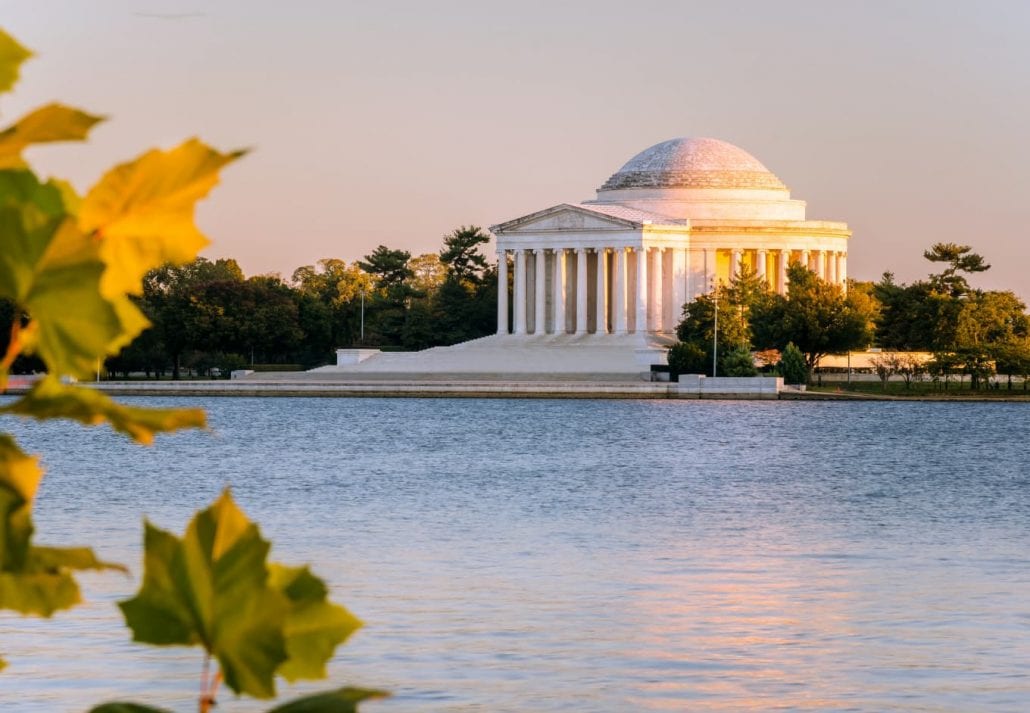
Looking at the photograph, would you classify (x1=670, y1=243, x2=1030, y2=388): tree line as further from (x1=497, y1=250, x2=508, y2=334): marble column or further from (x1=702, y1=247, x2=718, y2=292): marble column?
(x1=497, y1=250, x2=508, y2=334): marble column

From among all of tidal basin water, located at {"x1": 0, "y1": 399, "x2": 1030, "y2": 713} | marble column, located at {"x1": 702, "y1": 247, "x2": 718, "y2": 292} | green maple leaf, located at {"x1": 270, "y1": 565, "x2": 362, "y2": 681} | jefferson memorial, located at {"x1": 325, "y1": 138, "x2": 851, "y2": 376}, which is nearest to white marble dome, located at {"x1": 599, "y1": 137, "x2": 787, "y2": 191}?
jefferson memorial, located at {"x1": 325, "y1": 138, "x2": 851, "y2": 376}

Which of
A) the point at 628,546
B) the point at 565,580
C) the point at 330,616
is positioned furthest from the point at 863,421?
the point at 330,616

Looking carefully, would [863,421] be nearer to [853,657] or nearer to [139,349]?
[139,349]

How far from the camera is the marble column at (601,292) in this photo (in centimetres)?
14299

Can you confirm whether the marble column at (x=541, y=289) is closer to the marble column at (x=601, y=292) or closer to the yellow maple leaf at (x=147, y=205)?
the marble column at (x=601, y=292)

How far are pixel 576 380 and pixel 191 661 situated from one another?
10416 centimetres

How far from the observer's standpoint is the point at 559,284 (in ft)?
475

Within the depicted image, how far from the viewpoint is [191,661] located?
66.6 feet

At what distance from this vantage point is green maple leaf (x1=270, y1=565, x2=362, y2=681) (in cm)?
202

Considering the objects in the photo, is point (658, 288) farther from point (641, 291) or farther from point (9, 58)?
point (9, 58)

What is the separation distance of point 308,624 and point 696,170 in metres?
149

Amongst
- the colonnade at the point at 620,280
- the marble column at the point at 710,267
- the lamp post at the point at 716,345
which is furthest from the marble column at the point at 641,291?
the lamp post at the point at 716,345

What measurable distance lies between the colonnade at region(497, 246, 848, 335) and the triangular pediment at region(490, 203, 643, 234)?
1.65m

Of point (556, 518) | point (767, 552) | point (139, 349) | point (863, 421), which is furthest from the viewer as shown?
point (139, 349)
